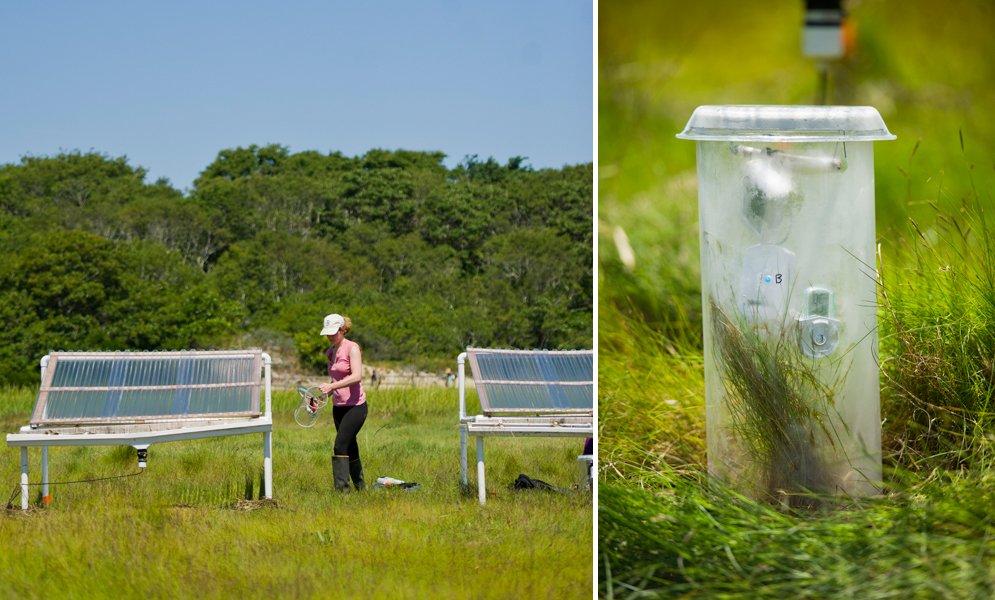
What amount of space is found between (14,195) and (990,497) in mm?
27805

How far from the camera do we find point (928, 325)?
2.89 metres

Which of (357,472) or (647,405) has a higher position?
(647,405)

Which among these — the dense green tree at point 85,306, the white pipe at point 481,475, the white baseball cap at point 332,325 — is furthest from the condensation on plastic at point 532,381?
the dense green tree at point 85,306

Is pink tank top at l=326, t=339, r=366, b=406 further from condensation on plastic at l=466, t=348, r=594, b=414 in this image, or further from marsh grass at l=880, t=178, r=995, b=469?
marsh grass at l=880, t=178, r=995, b=469

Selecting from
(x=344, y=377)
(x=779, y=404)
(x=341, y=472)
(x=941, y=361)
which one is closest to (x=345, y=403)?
(x=344, y=377)

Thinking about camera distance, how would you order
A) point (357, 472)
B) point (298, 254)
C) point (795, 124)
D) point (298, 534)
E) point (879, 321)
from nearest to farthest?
point (795, 124)
point (879, 321)
point (298, 534)
point (357, 472)
point (298, 254)

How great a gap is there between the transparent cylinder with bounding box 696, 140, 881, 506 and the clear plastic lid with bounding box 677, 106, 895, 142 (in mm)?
31

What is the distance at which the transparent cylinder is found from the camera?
251cm

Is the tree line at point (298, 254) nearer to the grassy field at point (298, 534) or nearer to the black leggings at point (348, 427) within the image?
the grassy field at point (298, 534)

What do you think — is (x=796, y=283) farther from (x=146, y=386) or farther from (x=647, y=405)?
(x=146, y=386)

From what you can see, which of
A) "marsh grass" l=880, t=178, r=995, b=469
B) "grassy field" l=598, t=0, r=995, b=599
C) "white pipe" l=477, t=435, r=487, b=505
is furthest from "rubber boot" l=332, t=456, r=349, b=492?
"marsh grass" l=880, t=178, r=995, b=469

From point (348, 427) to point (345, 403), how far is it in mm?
181

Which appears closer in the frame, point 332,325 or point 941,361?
point 941,361

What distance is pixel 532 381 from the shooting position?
4.98 m
